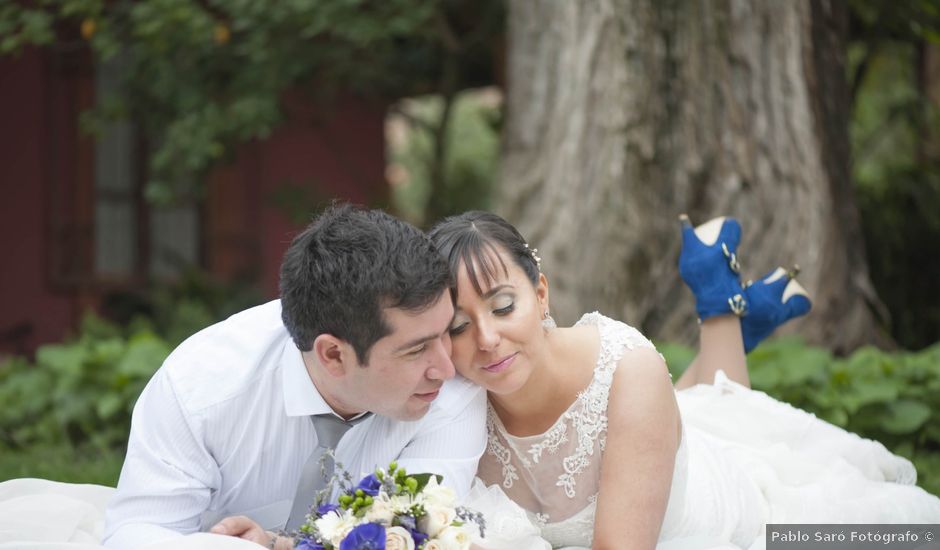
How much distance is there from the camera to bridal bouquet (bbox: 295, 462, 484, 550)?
102 inches

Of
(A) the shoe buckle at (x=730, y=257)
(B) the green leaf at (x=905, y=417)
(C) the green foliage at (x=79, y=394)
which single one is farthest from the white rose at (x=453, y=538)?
(C) the green foliage at (x=79, y=394)

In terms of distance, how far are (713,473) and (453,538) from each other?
1.72m

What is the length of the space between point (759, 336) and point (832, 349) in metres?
1.92

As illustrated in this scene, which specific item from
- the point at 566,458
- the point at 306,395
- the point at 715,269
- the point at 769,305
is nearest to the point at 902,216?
the point at 769,305

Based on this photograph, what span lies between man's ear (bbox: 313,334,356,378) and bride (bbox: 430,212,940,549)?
34 cm

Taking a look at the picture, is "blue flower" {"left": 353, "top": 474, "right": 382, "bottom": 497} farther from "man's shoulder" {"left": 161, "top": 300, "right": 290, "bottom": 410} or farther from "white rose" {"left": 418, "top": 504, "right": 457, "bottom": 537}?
"man's shoulder" {"left": 161, "top": 300, "right": 290, "bottom": 410}

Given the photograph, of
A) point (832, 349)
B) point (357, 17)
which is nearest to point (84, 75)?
point (357, 17)

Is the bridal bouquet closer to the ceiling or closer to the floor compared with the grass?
closer to the ceiling

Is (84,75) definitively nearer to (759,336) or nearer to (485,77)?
(485,77)

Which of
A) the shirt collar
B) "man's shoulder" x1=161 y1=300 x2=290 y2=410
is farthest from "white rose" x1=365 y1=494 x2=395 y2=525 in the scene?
"man's shoulder" x1=161 y1=300 x2=290 y2=410

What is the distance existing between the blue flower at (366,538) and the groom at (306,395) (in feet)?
2.04

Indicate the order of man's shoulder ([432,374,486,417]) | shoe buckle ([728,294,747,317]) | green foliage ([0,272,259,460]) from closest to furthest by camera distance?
man's shoulder ([432,374,486,417]), shoe buckle ([728,294,747,317]), green foliage ([0,272,259,460])

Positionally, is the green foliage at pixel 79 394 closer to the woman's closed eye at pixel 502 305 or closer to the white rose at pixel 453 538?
the woman's closed eye at pixel 502 305

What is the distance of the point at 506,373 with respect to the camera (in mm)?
3336
